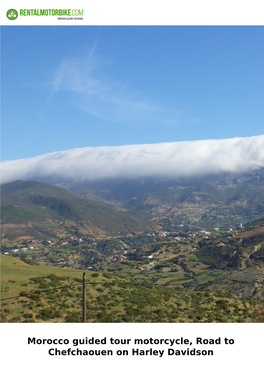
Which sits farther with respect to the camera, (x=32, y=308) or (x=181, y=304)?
(x=181, y=304)

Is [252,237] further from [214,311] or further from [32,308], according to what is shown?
[32,308]

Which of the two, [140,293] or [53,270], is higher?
[53,270]

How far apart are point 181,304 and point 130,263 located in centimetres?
13743

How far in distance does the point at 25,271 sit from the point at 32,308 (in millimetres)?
16092

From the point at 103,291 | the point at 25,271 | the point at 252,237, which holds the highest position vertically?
the point at 252,237

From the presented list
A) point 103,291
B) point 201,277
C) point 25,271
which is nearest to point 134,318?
point 103,291

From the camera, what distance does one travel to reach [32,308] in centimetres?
3064

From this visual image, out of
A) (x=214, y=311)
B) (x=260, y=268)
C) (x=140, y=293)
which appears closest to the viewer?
(x=214, y=311)
